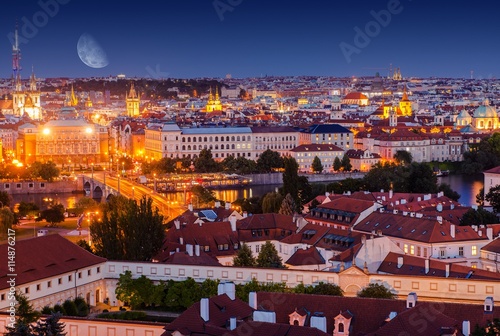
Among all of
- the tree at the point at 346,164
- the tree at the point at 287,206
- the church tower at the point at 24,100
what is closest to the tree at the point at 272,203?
the tree at the point at 287,206

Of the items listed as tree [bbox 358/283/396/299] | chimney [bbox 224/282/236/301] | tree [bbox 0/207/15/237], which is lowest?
tree [bbox 0/207/15/237]

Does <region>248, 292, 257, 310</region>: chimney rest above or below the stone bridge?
above

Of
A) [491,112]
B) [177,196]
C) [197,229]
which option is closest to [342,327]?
[197,229]

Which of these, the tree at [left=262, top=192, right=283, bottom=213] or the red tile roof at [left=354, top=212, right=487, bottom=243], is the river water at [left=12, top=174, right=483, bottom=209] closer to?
the tree at [left=262, top=192, right=283, bottom=213]

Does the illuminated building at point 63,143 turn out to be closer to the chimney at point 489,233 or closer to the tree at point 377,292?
the chimney at point 489,233

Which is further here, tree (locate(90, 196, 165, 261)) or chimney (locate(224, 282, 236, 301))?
tree (locate(90, 196, 165, 261))

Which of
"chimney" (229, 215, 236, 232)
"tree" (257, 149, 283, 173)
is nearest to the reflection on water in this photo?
"tree" (257, 149, 283, 173)
